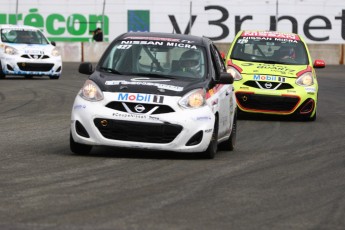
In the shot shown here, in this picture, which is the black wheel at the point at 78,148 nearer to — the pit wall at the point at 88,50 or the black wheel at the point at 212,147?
the black wheel at the point at 212,147

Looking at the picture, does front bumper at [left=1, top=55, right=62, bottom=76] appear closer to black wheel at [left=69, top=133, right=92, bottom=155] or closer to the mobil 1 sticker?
black wheel at [left=69, top=133, right=92, bottom=155]

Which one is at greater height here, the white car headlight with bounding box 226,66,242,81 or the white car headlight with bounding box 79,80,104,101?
the white car headlight with bounding box 79,80,104,101

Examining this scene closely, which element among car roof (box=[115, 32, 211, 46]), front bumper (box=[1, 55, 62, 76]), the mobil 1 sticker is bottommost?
front bumper (box=[1, 55, 62, 76])

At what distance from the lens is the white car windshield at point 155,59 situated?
13.6m

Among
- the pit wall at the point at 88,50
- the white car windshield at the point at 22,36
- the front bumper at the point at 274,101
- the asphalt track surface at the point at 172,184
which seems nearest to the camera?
the asphalt track surface at the point at 172,184

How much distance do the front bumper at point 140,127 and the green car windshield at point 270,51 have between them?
842 cm

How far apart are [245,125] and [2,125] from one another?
149 inches

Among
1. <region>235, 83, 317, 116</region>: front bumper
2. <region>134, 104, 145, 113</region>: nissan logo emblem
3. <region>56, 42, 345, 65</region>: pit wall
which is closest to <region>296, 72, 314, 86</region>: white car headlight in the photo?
<region>235, 83, 317, 116</region>: front bumper

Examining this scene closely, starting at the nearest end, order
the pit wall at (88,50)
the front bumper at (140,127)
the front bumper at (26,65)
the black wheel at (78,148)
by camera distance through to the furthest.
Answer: the front bumper at (140,127)
the black wheel at (78,148)
the front bumper at (26,65)
the pit wall at (88,50)

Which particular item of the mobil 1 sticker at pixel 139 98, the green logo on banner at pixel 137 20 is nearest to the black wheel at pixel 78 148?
the mobil 1 sticker at pixel 139 98

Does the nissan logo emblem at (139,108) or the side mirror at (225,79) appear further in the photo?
the side mirror at (225,79)

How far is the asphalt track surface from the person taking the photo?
8367 mm

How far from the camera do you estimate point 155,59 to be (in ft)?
45.2

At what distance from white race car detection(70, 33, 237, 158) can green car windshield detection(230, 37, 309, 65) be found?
7.31 metres
